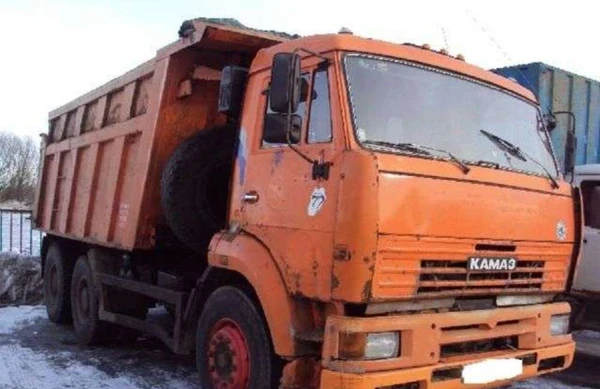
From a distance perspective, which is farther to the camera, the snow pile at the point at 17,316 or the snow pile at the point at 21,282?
the snow pile at the point at 21,282

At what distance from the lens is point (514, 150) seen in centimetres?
471

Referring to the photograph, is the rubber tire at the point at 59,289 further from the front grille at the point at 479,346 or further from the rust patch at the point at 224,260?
the front grille at the point at 479,346

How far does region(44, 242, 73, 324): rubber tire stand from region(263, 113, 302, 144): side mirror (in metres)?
5.14

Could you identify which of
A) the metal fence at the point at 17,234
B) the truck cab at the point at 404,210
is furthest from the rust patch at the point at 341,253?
the metal fence at the point at 17,234

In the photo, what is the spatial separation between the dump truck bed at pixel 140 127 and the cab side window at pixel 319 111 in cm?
142

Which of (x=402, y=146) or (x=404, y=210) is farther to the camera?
(x=402, y=146)

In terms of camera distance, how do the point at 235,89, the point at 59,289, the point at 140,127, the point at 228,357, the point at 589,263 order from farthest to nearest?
1. the point at 59,289
2. the point at 589,263
3. the point at 140,127
4. the point at 235,89
5. the point at 228,357

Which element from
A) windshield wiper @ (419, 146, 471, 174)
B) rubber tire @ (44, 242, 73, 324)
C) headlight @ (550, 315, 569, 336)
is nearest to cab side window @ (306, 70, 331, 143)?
windshield wiper @ (419, 146, 471, 174)

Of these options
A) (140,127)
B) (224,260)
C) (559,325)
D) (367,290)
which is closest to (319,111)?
(367,290)

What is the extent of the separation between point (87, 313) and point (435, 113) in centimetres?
494

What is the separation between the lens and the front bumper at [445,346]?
3623mm

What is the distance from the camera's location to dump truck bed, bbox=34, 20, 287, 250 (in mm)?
5688

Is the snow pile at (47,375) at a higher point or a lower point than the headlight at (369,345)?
lower

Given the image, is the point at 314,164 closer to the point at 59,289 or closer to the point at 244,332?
the point at 244,332
